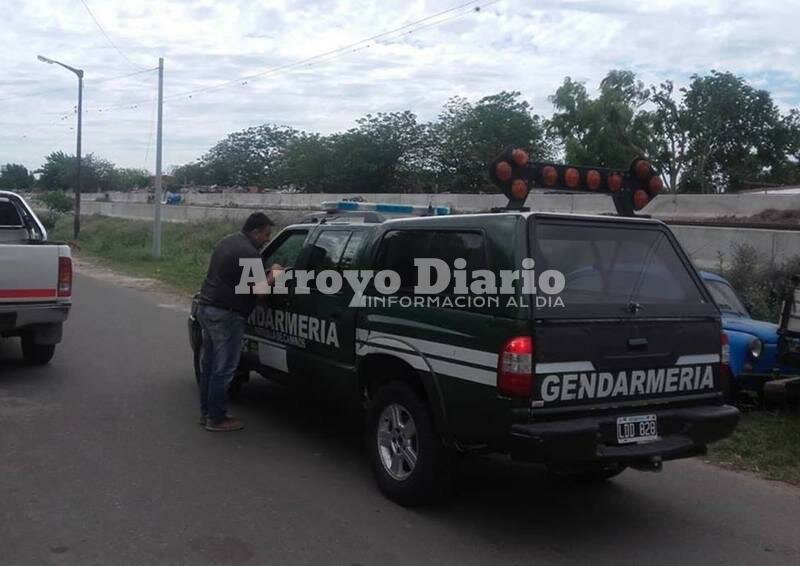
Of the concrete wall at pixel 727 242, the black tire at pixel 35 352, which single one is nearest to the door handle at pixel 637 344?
the black tire at pixel 35 352

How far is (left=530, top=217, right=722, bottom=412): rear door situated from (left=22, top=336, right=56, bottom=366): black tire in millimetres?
6364

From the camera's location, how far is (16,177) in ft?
357

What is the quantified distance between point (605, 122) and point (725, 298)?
3998 cm

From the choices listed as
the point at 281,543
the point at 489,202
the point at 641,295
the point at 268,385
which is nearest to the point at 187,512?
the point at 281,543

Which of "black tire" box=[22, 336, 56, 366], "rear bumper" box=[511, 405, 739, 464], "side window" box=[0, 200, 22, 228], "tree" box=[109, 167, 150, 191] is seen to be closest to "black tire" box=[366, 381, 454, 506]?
"rear bumper" box=[511, 405, 739, 464]

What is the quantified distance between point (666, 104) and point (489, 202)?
82.2 ft

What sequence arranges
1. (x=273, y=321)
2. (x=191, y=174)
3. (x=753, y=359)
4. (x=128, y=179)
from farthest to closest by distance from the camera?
1. (x=128, y=179)
2. (x=191, y=174)
3. (x=753, y=359)
4. (x=273, y=321)

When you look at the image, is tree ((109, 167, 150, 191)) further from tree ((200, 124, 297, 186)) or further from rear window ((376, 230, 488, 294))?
rear window ((376, 230, 488, 294))

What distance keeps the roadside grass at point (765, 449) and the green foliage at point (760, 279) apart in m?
4.75

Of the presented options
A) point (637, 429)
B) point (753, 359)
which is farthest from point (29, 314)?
point (753, 359)

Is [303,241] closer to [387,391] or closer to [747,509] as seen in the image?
[387,391]

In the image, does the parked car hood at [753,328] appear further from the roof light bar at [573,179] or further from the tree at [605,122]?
the tree at [605,122]

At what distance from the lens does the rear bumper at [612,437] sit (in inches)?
165

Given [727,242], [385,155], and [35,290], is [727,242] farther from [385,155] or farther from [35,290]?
[385,155]
